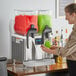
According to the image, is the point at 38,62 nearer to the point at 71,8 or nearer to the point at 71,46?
the point at 71,46

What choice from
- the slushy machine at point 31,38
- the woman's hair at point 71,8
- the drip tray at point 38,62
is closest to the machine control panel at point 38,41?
the slushy machine at point 31,38

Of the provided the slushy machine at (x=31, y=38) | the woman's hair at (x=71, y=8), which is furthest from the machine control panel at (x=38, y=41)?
the woman's hair at (x=71, y=8)

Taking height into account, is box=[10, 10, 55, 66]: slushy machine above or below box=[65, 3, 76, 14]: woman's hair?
below

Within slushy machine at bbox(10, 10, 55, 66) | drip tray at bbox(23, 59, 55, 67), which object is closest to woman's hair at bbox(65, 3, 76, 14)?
slushy machine at bbox(10, 10, 55, 66)

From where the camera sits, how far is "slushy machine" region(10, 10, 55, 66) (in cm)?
273

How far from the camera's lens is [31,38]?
2730 millimetres

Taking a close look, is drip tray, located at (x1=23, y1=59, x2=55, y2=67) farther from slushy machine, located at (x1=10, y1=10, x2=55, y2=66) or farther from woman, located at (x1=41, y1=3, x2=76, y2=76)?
woman, located at (x1=41, y1=3, x2=76, y2=76)

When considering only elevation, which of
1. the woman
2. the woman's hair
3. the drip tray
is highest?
the woman's hair

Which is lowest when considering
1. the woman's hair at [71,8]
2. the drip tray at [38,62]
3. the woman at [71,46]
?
the drip tray at [38,62]

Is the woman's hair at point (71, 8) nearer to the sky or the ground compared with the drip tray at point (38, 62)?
nearer to the sky

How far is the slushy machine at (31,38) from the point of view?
8.95 ft

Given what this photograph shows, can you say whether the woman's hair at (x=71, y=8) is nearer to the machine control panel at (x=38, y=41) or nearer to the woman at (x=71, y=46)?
the woman at (x=71, y=46)

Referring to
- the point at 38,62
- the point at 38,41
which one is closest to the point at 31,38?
the point at 38,41

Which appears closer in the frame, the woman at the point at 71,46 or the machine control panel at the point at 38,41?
the woman at the point at 71,46
